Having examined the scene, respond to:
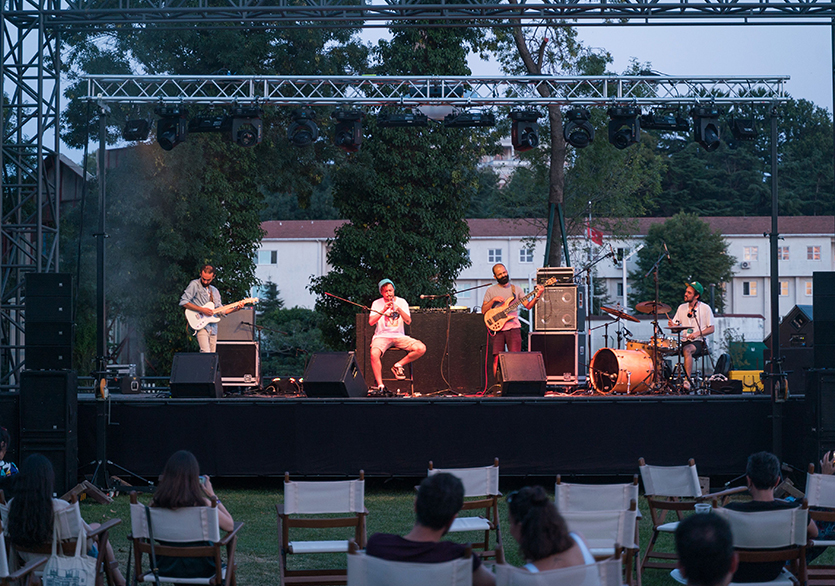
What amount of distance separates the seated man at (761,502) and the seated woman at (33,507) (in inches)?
137

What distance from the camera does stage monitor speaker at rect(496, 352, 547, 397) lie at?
Result: 979cm

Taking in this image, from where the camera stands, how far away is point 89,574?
4461mm

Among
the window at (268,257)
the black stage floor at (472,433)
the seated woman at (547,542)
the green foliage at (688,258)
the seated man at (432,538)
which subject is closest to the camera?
the seated woman at (547,542)

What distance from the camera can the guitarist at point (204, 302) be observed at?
11672mm

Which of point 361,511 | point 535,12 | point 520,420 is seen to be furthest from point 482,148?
point 361,511

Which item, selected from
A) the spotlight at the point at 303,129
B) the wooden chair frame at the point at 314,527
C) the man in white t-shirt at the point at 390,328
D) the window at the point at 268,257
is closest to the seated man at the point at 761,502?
the wooden chair frame at the point at 314,527

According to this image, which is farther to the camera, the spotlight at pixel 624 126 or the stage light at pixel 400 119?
the stage light at pixel 400 119

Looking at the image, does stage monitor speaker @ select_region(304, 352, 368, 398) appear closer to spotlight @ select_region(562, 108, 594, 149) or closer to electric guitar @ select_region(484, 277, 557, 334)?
electric guitar @ select_region(484, 277, 557, 334)

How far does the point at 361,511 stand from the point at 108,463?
5164mm

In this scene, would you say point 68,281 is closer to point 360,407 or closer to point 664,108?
point 360,407

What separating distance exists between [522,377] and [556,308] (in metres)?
2.50

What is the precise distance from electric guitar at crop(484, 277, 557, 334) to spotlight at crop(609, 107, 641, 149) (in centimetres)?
231

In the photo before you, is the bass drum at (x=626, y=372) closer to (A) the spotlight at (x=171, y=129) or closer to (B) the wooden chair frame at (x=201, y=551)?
(A) the spotlight at (x=171, y=129)

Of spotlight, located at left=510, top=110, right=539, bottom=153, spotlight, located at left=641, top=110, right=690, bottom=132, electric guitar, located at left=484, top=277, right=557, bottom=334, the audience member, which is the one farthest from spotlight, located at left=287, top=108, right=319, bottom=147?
the audience member
